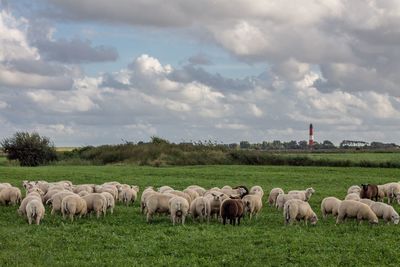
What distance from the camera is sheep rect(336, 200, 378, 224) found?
21.8 metres

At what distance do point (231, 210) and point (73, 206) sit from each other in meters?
6.24

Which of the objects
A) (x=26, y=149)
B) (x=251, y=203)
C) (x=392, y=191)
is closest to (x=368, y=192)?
(x=392, y=191)

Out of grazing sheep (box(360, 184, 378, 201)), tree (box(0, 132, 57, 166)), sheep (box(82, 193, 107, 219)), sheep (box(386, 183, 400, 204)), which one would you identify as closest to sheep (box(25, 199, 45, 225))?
sheep (box(82, 193, 107, 219))

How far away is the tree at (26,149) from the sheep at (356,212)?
68.9 m

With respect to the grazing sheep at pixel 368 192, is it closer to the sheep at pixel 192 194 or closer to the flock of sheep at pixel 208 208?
the flock of sheep at pixel 208 208

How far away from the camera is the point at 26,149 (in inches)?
3342

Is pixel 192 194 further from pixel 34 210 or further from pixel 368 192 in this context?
pixel 368 192

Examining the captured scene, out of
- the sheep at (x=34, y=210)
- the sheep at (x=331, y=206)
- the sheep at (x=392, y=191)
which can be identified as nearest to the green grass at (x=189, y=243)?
the sheep at (x=331, y=206)

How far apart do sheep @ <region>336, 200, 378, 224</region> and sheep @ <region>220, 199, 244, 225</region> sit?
389 centimetres

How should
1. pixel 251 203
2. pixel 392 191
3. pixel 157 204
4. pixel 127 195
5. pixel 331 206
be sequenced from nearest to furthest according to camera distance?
1. pixel 157 204
2. pixel 331 206
3. pixel 251 203
4. pixel 127 195
5. pixel 392 191

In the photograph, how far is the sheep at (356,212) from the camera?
71.7 feet

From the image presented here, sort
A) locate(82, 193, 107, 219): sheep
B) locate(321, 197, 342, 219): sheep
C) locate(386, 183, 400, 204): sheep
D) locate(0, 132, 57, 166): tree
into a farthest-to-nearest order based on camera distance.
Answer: locate(0, 132, 57, 166): tree, locate(386, 183, 400, 204): sheep, locate(82, 193, 107, 219): sheep, locate(321, 197, 342, 219): sheep

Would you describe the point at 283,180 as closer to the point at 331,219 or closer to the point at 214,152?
the point at 331,219

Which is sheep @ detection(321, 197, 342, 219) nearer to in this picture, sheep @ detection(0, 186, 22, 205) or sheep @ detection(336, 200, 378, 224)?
sheep @ detection(336, 200, 378, 224)
